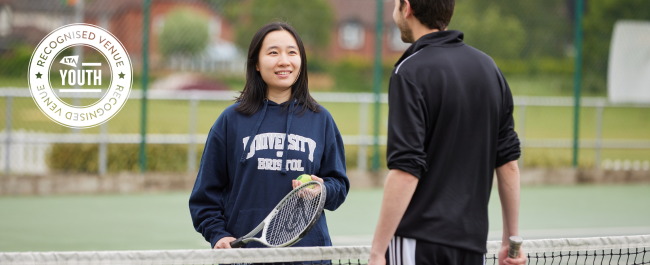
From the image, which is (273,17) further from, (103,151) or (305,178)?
(305,178)

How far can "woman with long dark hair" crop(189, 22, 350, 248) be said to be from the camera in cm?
266

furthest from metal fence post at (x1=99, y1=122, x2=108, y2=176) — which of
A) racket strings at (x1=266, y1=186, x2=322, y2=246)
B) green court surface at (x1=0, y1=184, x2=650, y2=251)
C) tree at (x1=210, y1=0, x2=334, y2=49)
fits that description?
racket strings at (x1=266, y1=186, x2=322, y2=246)

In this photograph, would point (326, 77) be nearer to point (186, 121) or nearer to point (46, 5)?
point (186, 121)

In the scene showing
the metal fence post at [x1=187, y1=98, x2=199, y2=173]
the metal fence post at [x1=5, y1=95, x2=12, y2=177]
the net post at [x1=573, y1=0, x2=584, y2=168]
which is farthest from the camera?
the net post at [x1=573, y1=0, x2=584, y2=168]

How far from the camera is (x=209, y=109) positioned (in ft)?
39.7

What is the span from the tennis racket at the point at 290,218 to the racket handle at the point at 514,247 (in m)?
0.67

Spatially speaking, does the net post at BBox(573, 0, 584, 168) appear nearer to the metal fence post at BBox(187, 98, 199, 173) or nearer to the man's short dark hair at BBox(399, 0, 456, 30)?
the metal fence post at BBox(187, 98, 199, 173)

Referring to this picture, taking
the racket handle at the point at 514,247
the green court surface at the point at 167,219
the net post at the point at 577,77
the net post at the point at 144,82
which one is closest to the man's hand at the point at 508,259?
the racket handle at the point at 514,247

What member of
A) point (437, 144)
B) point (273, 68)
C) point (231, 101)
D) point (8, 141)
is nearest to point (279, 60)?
point (273, 68)

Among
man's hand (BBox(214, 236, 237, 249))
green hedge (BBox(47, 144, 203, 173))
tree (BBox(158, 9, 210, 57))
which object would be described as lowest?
green hedge (BBox(47, 144, 203, 173))

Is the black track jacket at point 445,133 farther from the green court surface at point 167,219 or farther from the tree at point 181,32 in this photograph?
the tree at point 181,32

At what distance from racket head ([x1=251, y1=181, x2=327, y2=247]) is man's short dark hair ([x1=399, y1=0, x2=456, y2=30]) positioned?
27.4 inches

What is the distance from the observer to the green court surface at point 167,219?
19.7ft

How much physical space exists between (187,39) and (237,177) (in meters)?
7.57
